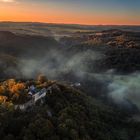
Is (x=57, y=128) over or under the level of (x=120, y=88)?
over

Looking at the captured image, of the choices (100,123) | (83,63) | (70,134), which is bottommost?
(83,63)

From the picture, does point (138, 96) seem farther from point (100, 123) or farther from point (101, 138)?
point (101, 138)

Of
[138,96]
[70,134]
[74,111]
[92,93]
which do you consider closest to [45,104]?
[74,111]

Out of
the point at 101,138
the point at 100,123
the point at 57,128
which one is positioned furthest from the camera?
the point at 100,123

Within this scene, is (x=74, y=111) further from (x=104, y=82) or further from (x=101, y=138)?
(x=104, y=82)

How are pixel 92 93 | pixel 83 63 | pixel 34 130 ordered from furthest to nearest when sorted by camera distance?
pixel 83 63, pixel 92 93, pixel 34 130

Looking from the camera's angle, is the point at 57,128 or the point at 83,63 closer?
the point at 57,128
